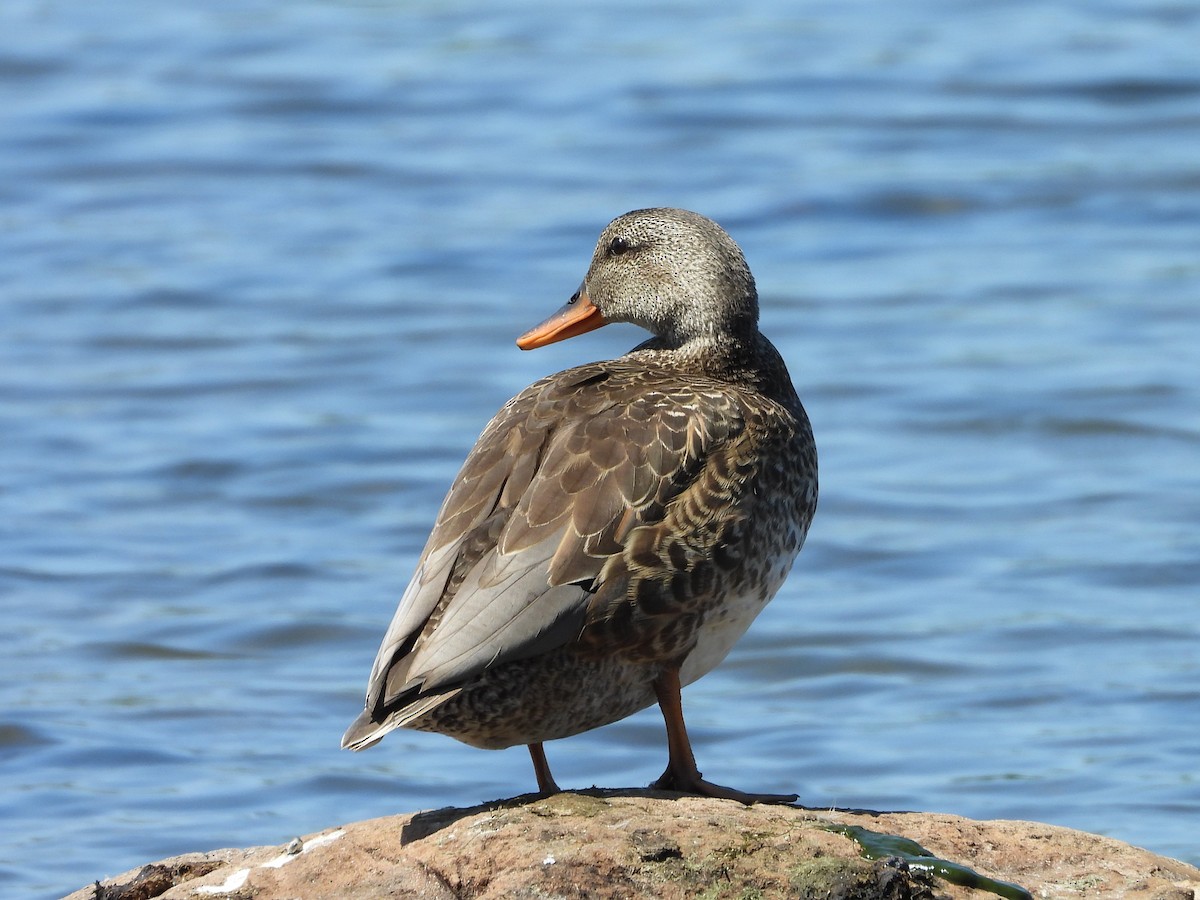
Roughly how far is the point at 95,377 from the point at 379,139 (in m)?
5.40

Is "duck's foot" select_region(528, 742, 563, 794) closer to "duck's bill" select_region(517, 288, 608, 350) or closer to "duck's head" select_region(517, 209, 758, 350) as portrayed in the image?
"duck's head" select_region(517, 209, 758, 350)

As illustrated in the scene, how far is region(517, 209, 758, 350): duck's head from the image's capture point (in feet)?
20.8

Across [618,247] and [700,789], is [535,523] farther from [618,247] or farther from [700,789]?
[618,247]

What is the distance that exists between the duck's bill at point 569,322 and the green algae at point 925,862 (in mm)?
2188

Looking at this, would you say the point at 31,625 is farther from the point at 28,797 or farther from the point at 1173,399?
the point at 1173,399

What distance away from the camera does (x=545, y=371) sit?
44.5 feet

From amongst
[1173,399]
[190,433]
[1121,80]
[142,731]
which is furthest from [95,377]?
[1121,80]

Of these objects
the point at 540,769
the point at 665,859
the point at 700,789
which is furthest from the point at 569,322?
the point at 665,859

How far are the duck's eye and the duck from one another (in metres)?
0.45

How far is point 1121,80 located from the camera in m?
18.9

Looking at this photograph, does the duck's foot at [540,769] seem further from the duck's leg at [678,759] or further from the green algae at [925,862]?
the green algae at [925,862]

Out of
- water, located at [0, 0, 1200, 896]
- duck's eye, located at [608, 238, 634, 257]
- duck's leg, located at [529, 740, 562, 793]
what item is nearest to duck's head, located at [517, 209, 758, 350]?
duck's eye, located at [608, 238, 634, 257]

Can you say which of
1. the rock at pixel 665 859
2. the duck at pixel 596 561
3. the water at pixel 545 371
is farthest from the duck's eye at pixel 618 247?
the water at pixel 545 371

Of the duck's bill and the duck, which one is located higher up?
the duck's bill
